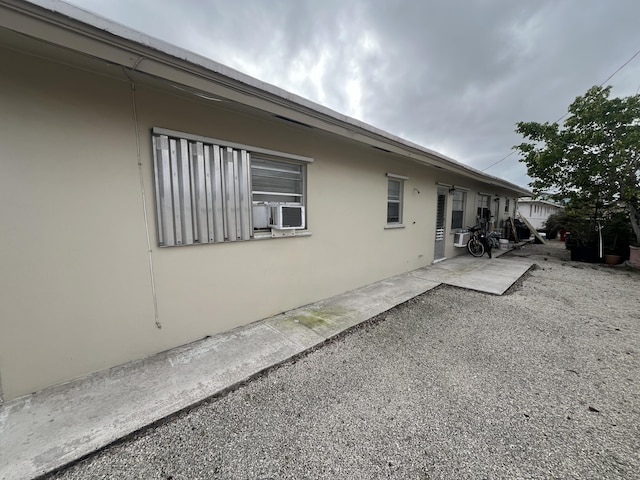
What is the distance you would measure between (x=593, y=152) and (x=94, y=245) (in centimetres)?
1075

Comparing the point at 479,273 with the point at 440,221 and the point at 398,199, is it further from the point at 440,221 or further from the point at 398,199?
the point at 398,199

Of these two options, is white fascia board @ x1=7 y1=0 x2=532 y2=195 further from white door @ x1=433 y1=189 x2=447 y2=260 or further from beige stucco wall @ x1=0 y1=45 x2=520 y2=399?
white door @ x1=433 y1=189 x2=447 y2=260

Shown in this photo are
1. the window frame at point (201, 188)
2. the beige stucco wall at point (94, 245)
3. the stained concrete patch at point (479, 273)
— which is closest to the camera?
the beige stucco wall at point (94, 245)

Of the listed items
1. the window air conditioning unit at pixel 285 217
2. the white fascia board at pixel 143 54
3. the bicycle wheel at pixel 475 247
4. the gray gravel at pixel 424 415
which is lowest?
the gray gravel at pixel 424 415

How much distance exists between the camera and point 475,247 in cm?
799

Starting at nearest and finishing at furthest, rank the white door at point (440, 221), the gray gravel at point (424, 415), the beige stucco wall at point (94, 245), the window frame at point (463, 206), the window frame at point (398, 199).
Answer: the gray gravel at point (424, 415) → the beige stucco wall at point (94, 245) → the window frame at point (398, 199) → the white door at point (440, 221) → the window frame at point (463, 206)

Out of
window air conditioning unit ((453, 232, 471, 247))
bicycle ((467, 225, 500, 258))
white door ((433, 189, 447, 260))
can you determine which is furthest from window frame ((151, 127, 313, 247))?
bicycle ((467, 225, 500, 258))

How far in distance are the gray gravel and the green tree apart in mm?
5610

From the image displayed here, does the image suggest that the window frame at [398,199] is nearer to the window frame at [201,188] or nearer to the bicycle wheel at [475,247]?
the window frame at [201,188]

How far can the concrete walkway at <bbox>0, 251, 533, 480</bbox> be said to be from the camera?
4.72 feet

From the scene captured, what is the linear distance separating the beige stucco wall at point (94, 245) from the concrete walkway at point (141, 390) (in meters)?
0.22

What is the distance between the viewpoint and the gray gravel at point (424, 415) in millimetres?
1341

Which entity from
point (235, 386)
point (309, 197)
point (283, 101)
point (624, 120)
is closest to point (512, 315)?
point (309, 197)

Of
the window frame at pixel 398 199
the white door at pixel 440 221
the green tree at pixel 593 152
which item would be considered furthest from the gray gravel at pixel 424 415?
the green tree at pixel 593 152
